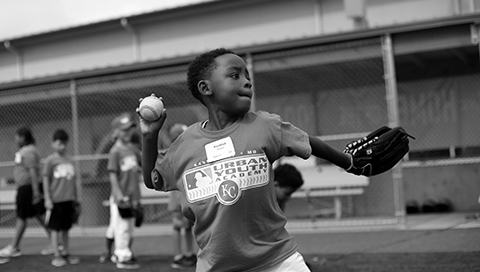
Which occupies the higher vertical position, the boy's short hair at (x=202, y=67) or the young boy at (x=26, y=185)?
the boy's short hair at (x=202, y=67)

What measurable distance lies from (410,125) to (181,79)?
5.33 meters

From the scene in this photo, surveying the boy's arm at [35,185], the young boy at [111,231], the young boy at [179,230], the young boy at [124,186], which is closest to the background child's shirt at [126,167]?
the young boy at [124,186]

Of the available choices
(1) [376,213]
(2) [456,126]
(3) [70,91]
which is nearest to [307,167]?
(1) [376,213]

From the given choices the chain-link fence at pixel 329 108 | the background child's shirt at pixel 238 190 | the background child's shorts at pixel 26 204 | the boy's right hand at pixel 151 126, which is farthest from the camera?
the chain-link fence at pixel 329 108

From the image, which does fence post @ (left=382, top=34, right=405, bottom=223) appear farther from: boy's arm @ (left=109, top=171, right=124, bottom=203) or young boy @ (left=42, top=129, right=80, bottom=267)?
young boy @ (left=42, top=129, right=80, bottom=267)

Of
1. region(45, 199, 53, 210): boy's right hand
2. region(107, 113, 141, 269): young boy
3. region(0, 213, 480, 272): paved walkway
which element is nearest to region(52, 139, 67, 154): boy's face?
region(45, 199, 53, 210): boy's right hand

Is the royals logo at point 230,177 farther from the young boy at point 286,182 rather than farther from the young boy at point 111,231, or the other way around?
the young boy at point 111,231

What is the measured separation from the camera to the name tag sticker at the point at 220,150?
7.81ft

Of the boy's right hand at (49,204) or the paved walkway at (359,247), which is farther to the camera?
the boy's right hand at (49,204)

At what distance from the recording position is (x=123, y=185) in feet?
23.0

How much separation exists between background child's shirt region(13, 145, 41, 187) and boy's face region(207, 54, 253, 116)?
6050 mm

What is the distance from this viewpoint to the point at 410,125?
41.2 ft

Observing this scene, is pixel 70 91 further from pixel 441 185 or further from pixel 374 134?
pixel 374 134

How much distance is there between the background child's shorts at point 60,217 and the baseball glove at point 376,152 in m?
5.53
